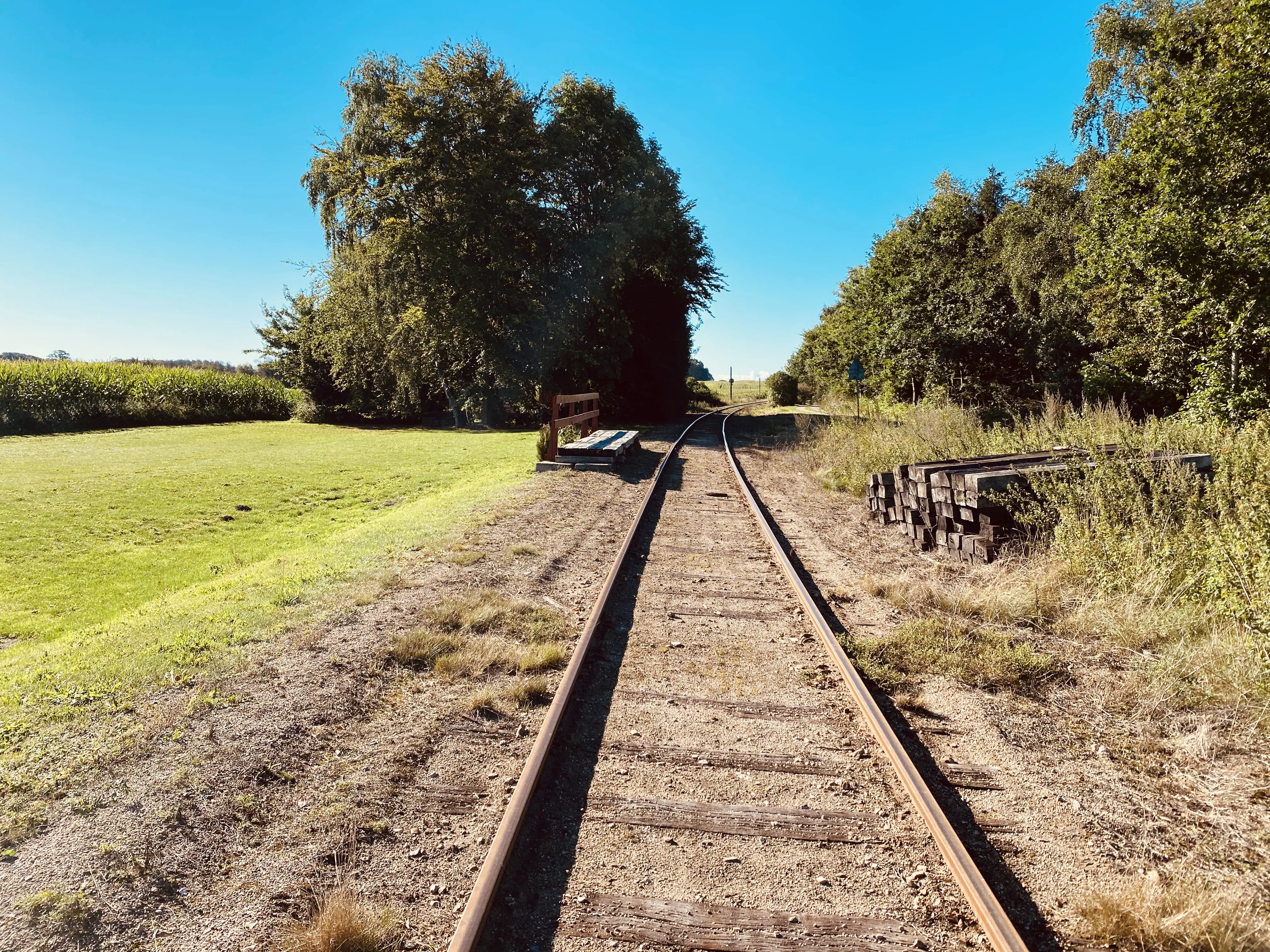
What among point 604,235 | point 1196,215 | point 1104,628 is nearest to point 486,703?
point 1104,628

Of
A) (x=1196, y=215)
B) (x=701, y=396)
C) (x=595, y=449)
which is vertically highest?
(x=1196, y=215)

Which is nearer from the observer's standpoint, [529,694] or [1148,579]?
[529,694]

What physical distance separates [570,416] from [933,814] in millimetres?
15446

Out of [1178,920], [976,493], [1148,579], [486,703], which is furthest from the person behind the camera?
[976,493]

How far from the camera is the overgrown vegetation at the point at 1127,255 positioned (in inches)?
420

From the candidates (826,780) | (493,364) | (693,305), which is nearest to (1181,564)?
(826,780)

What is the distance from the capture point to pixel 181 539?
8.91 meters

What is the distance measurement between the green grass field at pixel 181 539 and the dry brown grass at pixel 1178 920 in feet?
16.2

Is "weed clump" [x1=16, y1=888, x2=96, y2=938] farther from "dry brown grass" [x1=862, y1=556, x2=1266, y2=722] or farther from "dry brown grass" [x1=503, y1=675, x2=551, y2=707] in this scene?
"dry brown grass" [x1=862, y1=556, x2=1266, y2=722]

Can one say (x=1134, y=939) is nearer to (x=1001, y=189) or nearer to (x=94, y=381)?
(x=1001, y=189)

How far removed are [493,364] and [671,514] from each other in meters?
17.6

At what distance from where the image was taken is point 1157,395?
683 inches

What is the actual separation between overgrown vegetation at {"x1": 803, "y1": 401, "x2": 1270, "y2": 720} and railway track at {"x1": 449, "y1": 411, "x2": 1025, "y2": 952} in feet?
A: 3.66

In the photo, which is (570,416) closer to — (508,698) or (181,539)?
A: (181,539)
